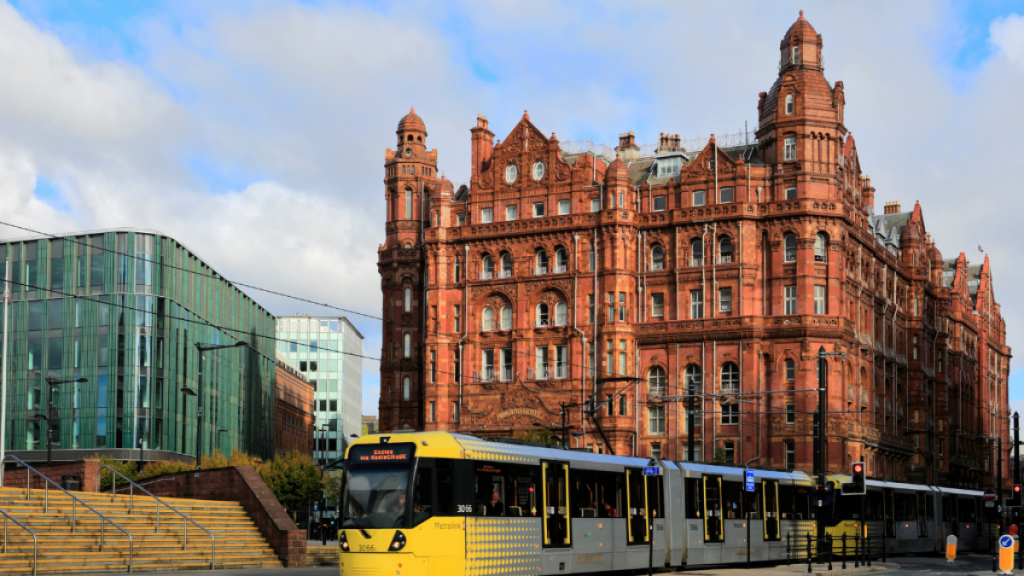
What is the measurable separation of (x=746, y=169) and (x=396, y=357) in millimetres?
28642

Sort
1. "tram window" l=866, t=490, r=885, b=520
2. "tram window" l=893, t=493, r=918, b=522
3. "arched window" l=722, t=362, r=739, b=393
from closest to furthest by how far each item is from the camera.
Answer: "tram window" l=866, t=490, r=885, b=520, "tram window" l=893, t=493, r=918, b=522, "arched window" l=722, t=362, r=739, b=393

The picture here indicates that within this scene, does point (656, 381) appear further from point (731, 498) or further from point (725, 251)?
point (731, 498)

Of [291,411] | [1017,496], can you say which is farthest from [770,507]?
[291,411]

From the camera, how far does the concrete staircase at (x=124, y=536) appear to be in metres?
34.8

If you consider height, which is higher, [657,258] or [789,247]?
[789,247]

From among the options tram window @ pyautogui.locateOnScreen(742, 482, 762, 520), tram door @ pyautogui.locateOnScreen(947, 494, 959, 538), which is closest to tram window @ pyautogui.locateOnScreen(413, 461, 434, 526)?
tram window @ pyautogui.locateOnScreen(742, 482, 762, 520)

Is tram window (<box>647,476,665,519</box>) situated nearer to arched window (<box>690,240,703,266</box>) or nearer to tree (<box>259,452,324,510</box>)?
tree (<box>259,452,324,510</box>)

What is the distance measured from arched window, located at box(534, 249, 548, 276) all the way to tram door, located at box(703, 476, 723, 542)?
158 feet

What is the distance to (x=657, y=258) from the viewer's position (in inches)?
3526

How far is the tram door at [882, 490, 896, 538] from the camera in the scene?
57031mm

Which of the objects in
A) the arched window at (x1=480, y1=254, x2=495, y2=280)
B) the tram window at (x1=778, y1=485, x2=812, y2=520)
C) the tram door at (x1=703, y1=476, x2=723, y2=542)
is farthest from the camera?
the arched window at (x1=480, y1=254, x2=495, y2=280)

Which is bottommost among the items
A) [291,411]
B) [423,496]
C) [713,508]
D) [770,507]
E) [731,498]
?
[770,507]

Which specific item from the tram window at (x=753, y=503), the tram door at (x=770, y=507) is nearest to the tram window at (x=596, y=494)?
the tram window at (x=753, y=503)

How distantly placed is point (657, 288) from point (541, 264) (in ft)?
27.0
